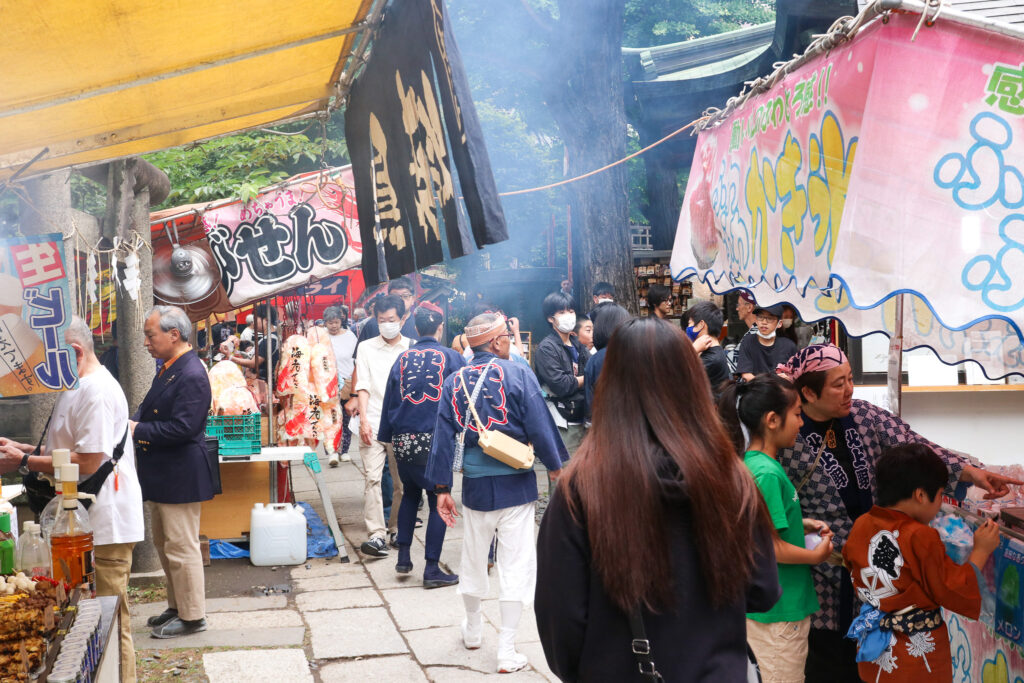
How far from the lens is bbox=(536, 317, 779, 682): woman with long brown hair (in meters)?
2.13

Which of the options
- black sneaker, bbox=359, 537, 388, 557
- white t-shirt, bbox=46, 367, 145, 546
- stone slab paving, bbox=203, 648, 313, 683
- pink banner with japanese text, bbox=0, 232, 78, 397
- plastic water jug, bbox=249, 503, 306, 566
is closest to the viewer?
pink banner with japanese text, bbox=0, 232, 78, 397

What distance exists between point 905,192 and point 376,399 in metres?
6.15

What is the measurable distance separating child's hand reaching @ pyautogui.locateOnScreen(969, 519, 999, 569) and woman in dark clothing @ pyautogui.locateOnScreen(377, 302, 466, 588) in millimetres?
4287

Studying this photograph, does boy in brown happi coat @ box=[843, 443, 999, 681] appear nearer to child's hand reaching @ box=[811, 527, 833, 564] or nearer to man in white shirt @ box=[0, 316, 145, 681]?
child's hand reaching @ box=[811, 527, 833, 564]

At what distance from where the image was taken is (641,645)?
2.15 metres

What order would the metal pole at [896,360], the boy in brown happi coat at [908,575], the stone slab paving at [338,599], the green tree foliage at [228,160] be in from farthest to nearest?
the green tree foliage at [228,160]
the stone slab paving at [338,599]
the metal pole at [896,360]
the boy in brown happi coat at [908,575]

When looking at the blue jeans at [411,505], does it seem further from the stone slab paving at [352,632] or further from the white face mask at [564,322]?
the white face mask at [564,322]

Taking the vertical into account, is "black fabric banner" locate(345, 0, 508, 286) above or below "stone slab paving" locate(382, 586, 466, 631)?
above

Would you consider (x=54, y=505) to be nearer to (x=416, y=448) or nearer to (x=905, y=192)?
(x=905, y=192)

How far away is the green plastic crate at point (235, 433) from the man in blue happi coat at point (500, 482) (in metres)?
2.85

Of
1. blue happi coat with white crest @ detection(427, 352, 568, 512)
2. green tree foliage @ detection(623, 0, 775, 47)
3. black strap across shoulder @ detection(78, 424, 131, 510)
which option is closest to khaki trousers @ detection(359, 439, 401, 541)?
blue happi coat with white crest @ detection(427, 352, 568, 512)

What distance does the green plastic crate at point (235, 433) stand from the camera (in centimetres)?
785

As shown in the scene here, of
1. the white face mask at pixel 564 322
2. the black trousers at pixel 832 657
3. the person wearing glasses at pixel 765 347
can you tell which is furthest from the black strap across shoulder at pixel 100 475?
the person wearing glasses at pixel 765 347

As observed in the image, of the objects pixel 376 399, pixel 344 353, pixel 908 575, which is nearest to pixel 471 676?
pixel 908 575
